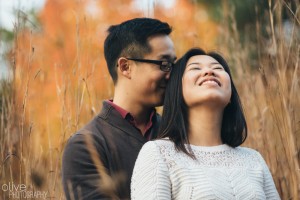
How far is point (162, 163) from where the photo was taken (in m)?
1.62

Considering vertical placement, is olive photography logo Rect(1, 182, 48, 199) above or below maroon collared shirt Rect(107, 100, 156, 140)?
below

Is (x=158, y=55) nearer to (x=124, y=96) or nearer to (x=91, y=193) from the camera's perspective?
(x=124, y=96)

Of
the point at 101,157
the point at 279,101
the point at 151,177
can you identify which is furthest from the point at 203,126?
the point at 279,101

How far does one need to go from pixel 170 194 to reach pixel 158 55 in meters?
0.75

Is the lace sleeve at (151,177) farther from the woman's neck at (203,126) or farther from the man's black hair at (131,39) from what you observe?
the man's black hair at (131,39)

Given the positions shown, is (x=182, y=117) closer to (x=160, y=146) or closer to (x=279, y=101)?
(x=160, y=146)

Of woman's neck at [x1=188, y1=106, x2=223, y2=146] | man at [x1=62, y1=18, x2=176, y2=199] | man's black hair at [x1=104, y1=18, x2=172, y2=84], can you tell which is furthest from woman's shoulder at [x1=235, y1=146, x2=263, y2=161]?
man's black hair at [x1=104, y1=18, x2=172, y2=84]

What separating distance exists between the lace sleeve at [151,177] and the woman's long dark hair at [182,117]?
0.10 m

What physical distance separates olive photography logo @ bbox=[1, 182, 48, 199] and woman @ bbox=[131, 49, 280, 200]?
0.48 metres

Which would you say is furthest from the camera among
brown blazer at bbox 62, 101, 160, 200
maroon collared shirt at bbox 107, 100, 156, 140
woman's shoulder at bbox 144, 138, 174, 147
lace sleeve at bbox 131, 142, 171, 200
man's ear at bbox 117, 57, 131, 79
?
man's ear at bbox 117, 57, 131, 79

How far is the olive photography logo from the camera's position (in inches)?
74.9

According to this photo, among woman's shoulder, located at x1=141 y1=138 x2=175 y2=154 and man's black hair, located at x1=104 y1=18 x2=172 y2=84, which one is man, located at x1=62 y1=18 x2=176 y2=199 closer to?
man's black hair, located at x1=104 y1=18 x2=172 y2=84

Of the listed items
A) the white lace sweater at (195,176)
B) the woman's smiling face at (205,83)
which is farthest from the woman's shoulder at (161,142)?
the woman's smiling face at (205,83)

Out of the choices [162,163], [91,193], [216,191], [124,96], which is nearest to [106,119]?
[124,96]
